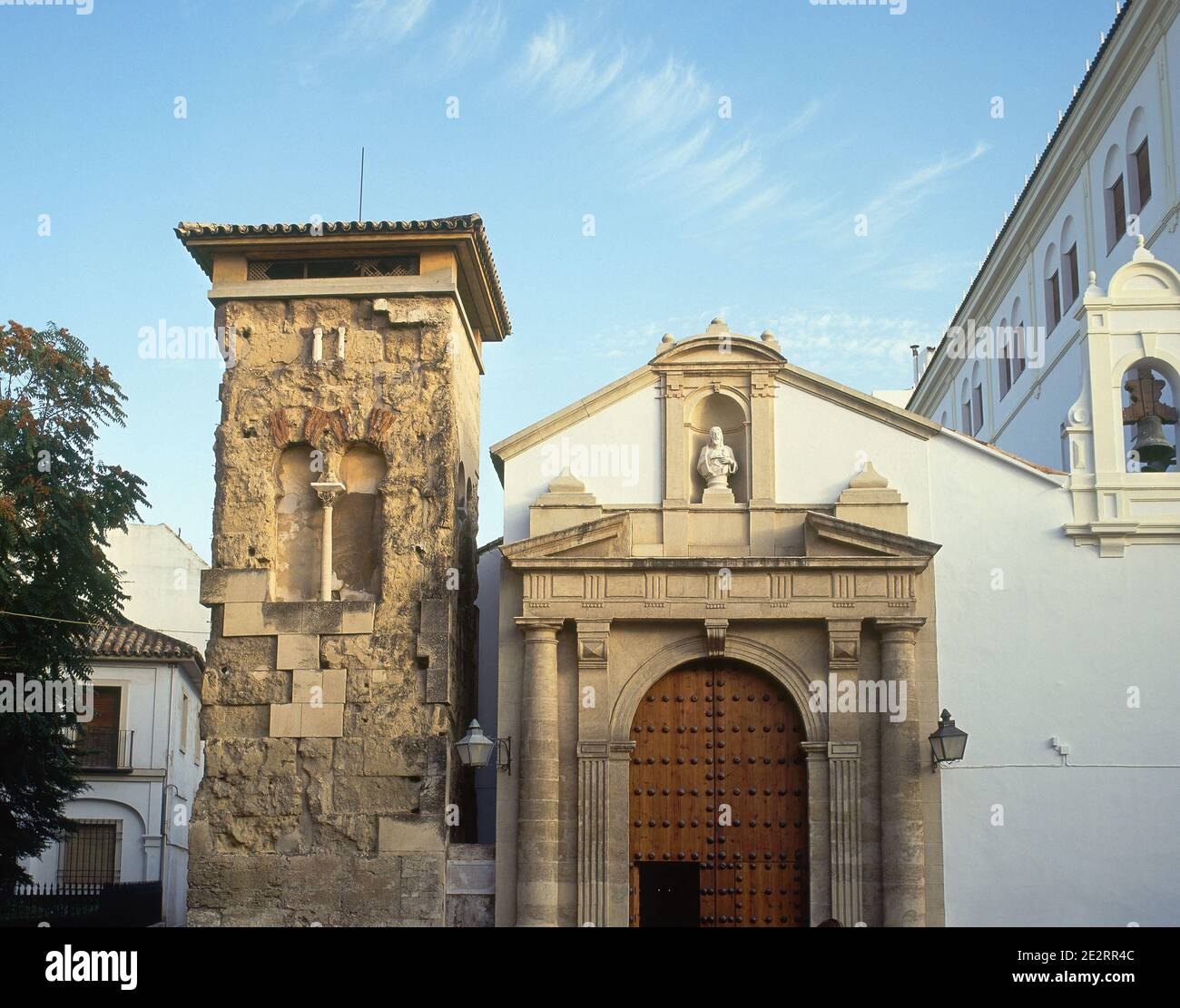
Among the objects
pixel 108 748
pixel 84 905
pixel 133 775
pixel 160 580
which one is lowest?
pixel 84 905

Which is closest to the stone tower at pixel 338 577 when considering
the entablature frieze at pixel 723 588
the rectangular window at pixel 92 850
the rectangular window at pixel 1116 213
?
the entablature frieze at pixel 723 588

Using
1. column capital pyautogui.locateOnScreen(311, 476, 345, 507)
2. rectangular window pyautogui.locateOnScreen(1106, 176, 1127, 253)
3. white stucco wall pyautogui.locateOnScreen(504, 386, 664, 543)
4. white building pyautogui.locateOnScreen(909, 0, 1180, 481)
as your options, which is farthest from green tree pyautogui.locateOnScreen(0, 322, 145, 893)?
rectangular window pyautogui.locateOnScreen(1106, 176, 1127, 253)

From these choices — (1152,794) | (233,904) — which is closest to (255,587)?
(233,904)

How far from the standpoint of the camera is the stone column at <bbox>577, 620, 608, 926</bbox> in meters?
15.5

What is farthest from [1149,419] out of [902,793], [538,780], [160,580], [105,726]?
[160,580]

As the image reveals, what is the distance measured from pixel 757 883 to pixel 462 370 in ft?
23.0

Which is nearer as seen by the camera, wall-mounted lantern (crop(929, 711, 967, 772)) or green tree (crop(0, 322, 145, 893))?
wall-mounted lantern (crop(929, 711, 967, 772))

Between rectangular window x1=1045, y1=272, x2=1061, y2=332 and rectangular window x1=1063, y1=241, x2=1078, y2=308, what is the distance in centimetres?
42

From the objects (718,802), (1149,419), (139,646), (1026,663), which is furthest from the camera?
(139,646)

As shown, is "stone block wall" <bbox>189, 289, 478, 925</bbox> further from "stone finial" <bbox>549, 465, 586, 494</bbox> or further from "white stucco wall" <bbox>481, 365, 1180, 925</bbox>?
"white stucco wall" <bbox>481, 365, 1180, 925</bbox>

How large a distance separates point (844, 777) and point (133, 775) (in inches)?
808

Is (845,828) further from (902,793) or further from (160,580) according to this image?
(160,580)

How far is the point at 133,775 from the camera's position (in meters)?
31.7
